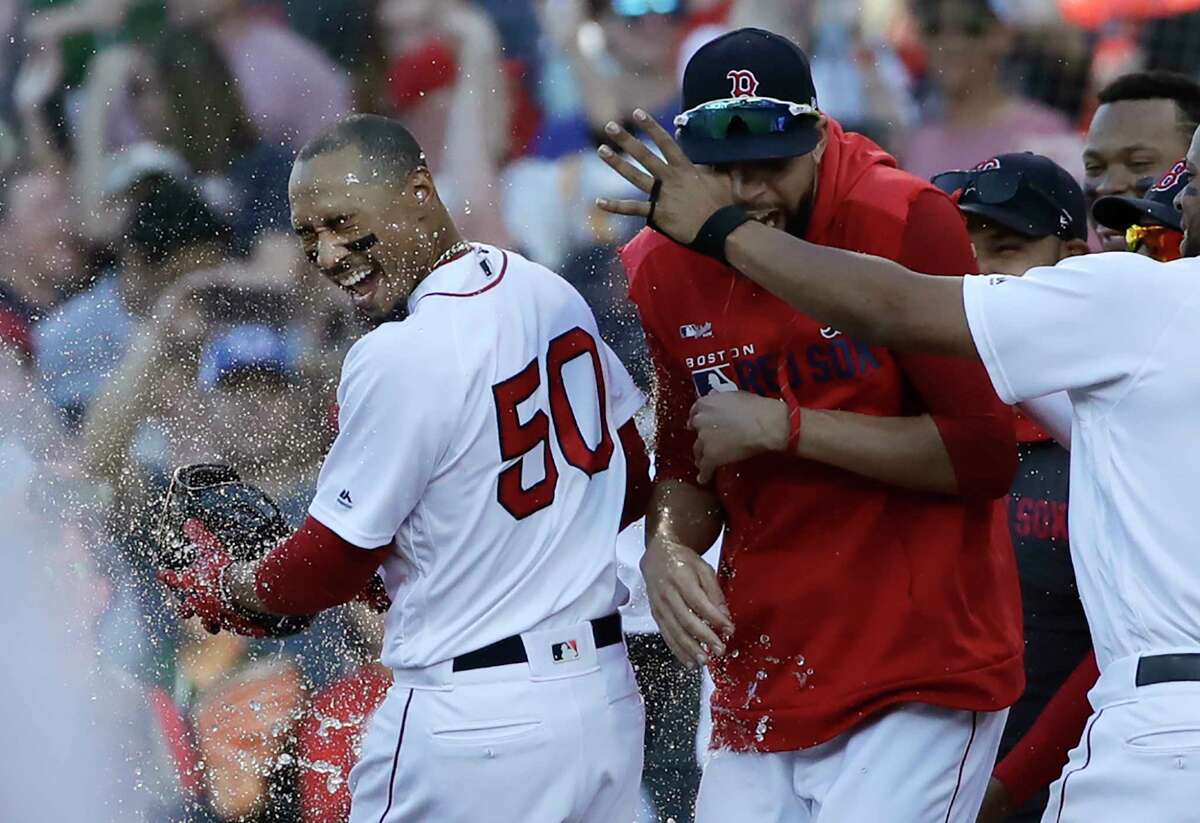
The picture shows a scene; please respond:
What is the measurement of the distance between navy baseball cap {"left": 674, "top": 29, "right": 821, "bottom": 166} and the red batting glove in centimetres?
131

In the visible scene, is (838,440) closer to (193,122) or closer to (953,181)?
(953,181)

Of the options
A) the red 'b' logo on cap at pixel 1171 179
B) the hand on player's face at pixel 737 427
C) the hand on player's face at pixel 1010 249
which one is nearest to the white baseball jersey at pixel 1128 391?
the hand on player's face at pixel 737 427

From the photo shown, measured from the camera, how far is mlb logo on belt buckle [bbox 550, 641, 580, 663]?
134 inches

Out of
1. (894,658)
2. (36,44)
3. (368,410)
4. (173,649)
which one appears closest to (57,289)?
(36,44)

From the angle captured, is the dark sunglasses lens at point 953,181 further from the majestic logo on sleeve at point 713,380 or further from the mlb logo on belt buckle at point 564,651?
the mlb logo on belt buckle at point 564,651

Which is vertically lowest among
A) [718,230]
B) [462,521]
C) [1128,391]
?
[462,521]

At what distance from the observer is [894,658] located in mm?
3270

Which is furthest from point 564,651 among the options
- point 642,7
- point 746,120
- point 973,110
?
point 642,7

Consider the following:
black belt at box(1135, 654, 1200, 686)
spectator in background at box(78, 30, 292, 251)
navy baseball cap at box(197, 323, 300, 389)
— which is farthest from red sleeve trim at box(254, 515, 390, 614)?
spectator in background at box(78, 30, 292, 251)

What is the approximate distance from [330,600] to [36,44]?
5.10 m

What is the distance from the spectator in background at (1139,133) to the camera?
16.8 feet

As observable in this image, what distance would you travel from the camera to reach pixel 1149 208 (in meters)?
3.81

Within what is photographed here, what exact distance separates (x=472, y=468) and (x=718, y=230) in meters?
0.71

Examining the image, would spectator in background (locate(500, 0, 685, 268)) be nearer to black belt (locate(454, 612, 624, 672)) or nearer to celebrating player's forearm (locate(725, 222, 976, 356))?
black belt (locate(454, 612, 624, 672))
